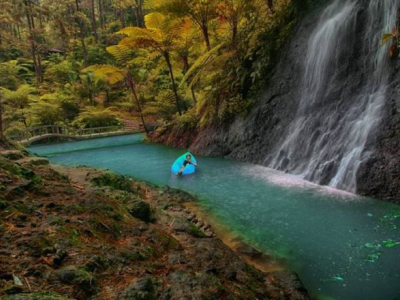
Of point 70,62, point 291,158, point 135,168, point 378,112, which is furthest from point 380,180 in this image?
point 70,62

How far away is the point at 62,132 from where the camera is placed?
2016 centimetres

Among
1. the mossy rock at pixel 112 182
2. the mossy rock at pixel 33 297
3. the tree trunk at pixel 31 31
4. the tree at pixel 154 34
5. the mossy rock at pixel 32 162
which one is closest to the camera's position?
the mossy rock at pixel 33 297

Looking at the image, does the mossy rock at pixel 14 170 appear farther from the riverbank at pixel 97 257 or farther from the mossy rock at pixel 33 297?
the mossy rock at pixel 33 297

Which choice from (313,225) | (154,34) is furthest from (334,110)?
(154,34)

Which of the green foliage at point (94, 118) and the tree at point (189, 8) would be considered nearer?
the tree at point (189, 8)

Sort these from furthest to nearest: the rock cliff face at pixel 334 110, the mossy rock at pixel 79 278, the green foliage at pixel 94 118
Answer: the green foliage at pixel 94 118, the rock cliff face at pixel 334 110, the mossy rock at pixel 79 278

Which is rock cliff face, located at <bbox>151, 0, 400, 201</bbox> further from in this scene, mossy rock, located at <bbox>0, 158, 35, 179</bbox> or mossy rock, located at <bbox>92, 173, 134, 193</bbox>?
mossy rock, located at <bbox>0, 158, 35, 179</bbox>

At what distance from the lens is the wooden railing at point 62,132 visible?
1742cm

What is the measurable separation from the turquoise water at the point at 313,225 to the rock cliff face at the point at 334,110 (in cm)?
50

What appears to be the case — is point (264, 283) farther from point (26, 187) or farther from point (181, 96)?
point (181, 96)

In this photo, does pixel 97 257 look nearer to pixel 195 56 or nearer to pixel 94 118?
pixel 195 56

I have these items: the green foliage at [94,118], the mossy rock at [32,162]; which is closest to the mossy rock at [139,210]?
the mossy rock at [32,162]

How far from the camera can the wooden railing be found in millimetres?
17422

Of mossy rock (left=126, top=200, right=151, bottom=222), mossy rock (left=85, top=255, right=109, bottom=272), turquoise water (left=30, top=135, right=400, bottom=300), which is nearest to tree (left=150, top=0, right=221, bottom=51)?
turquoise water (left=30, top=135, right=400, bottom=300)
